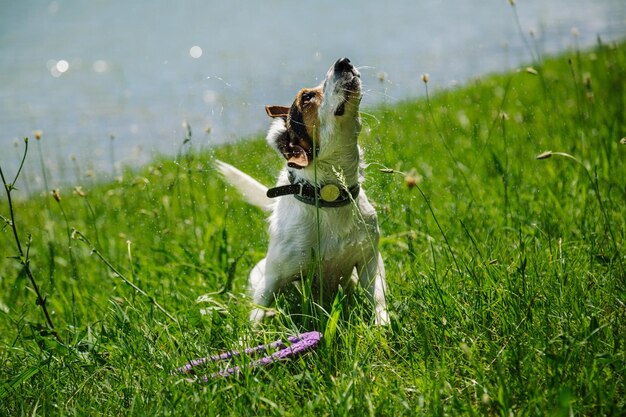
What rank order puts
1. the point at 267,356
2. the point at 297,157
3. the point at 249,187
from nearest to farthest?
the point at 267,356, the point at 297,157, the point at 249,187

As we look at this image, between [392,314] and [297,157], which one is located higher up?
[297,157]

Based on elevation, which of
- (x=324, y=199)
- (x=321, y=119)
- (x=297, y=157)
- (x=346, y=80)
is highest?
(x=346, y=80)

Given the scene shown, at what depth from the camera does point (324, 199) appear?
277 cm

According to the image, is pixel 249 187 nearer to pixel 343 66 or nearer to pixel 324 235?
pixel 324 235

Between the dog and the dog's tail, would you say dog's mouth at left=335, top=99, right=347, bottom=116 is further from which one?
the dog's tail

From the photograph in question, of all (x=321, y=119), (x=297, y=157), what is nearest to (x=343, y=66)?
(x=321, y=119)

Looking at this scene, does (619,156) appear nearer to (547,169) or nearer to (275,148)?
(547,169)

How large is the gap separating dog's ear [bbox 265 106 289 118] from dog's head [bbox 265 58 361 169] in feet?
0.17

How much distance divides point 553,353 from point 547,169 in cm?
238

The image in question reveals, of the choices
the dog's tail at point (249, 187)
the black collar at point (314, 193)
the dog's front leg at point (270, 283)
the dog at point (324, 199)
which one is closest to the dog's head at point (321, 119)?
the dog at point (324, 199)

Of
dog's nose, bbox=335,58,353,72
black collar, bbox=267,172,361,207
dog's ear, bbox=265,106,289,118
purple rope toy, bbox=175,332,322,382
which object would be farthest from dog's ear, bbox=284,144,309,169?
purple rope toy, bbox=175,332,322,382

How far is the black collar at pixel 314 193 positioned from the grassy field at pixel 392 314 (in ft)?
1.05

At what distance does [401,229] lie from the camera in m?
3.56

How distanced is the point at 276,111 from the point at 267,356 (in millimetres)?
1112
